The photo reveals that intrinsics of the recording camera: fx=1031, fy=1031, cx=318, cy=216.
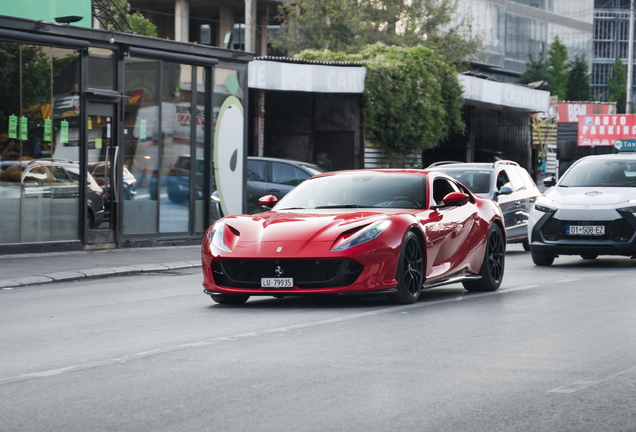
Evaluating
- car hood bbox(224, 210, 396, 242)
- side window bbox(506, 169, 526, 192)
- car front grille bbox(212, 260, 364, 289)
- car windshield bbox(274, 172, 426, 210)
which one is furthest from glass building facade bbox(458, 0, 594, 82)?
car front grille bbox(212, 260, 364, 289)

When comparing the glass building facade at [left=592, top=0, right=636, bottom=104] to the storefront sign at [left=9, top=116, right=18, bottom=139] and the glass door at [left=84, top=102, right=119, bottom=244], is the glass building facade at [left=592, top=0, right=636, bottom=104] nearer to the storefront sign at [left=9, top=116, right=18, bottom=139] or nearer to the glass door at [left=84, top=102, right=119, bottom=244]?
the glass door at [left=84, top=102, right=119, bottom=244]

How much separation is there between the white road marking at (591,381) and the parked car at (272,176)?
1685cm

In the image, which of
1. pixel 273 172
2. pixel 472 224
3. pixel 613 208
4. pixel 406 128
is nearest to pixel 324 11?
pixel 406 128

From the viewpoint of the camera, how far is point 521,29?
311 ft

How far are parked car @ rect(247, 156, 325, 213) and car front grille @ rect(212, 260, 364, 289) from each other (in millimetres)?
13521

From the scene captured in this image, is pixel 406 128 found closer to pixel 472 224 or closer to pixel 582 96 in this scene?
pixel 472 224

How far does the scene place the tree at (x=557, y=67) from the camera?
9906 centimetres

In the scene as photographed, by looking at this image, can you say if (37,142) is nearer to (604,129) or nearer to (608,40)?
(604,129)

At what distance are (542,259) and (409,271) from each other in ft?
21.7

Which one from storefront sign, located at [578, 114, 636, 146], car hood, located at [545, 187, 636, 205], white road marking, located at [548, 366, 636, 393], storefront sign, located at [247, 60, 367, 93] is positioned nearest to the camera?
white road marking, located at [548, 366, 636, 393]

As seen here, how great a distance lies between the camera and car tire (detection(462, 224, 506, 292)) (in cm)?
1151

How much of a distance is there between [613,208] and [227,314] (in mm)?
7764

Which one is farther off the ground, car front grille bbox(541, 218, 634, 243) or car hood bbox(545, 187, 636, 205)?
car hood bbox(545, 187, 636, 205)

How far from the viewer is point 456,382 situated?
235 inches
